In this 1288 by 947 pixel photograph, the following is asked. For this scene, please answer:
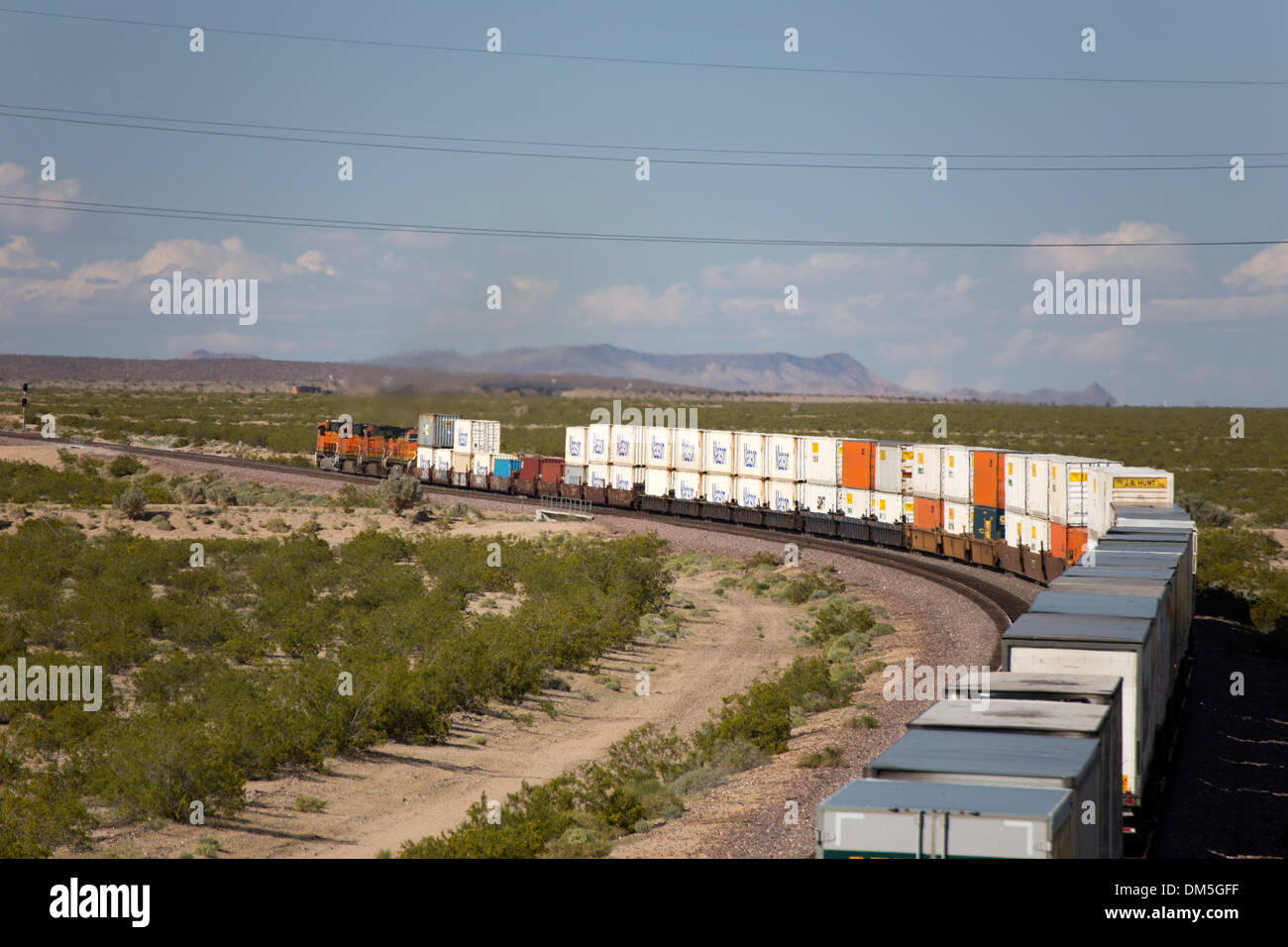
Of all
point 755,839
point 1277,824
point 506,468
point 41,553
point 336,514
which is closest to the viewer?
point 755,839

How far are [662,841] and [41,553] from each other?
29.1 m

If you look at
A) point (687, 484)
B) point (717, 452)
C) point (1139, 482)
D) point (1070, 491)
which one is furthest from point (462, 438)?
point (1139, 482)

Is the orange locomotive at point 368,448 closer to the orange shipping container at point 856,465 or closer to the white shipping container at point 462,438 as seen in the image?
the white shipping container at point 462,438

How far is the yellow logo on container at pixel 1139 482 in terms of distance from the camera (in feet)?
108

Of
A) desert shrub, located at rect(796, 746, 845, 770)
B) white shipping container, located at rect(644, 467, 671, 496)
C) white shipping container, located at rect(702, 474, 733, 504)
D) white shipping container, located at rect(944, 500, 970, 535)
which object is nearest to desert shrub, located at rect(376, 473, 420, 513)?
white shipping container, located at rect(644, 467, 671, 496)

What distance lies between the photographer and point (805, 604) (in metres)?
38.4

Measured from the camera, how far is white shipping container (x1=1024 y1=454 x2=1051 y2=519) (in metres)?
36.2

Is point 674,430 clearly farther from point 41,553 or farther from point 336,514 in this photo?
point 41,553

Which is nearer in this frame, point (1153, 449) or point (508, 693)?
point (508, 693)

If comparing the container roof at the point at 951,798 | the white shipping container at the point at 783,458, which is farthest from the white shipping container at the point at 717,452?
the container roof at the point at 951,798

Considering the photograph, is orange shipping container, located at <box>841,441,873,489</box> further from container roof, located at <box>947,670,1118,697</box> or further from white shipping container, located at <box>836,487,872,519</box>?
container roof, located at <box>947,670,1118,697</box>

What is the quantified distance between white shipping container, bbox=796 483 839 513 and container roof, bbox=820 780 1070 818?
1578 inches

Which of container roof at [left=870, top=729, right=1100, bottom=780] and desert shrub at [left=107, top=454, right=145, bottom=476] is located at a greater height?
desert shrub at [left=107, top=454, right=145, bottom=476]
